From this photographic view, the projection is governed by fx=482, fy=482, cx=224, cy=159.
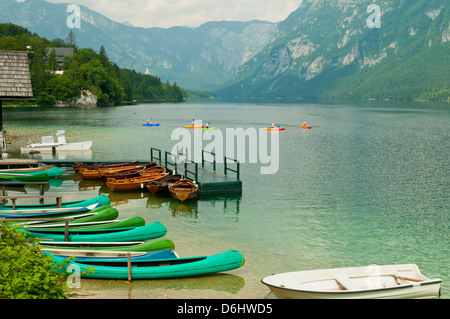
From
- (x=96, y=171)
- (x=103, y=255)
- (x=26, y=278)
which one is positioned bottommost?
(x=103, y=255)

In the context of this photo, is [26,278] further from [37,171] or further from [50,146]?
[50,146]

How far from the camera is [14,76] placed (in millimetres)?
52156

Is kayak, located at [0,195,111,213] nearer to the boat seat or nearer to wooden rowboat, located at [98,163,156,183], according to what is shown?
wooden rowboat, located at [98,163,156,183]

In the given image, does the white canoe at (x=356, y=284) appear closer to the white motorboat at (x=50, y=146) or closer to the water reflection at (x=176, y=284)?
the water reflection at (x=176, y=284)

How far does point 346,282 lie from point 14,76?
156 ft

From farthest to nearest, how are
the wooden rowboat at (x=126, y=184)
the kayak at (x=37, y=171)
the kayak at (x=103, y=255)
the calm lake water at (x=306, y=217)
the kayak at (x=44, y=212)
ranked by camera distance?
the kayak at (x=37, y=171)
the wooden rowboat at (x=126, y=184)
the kayak at (x=44, y=212)
the calm lake water at (x=306, y=217)
the kayak at (x=103, y=255)

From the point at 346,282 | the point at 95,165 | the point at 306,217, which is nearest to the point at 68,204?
the point at 306,217

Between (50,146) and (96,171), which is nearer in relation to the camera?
(96,171)

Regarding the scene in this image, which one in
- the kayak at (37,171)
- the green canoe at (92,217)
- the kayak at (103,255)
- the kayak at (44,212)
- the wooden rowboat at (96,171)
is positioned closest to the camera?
the kayak at (103,255)

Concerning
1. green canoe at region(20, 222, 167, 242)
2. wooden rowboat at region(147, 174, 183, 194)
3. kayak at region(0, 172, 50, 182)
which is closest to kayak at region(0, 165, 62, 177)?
kayak at region(0, 172, 50, 182)

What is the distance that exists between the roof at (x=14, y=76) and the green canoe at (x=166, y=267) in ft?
132

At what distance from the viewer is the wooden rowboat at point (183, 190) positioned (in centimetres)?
3188

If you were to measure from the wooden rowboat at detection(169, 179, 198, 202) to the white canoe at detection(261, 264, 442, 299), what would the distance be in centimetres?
1731

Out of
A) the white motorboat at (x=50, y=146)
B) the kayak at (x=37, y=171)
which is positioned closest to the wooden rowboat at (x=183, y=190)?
the kayak at (x=37, y=171)
